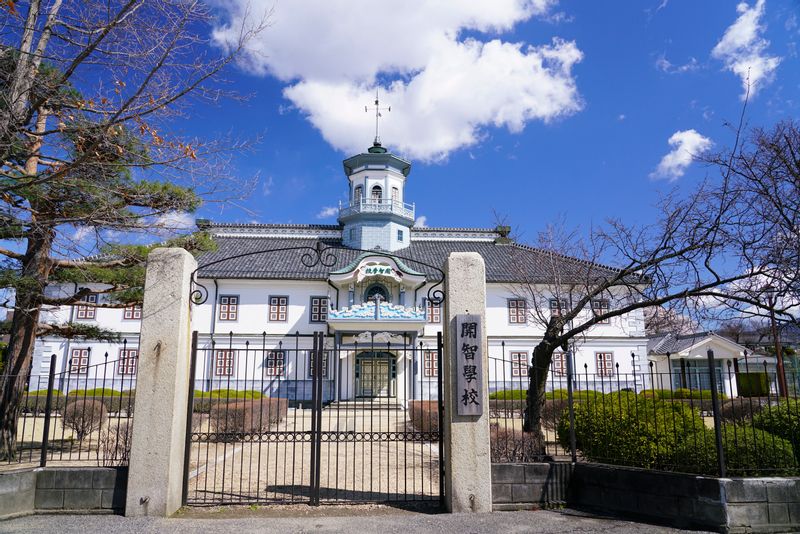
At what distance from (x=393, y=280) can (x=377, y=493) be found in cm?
1875

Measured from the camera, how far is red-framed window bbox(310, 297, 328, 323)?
27.1m

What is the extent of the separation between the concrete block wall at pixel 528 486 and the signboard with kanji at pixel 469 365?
3.52ft

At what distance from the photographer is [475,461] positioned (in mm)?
6785

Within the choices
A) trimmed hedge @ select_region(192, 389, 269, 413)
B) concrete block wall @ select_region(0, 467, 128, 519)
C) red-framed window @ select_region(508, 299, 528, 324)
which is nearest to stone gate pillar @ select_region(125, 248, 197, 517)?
concrete block wall @ select_region(0, 467, 128, 519)

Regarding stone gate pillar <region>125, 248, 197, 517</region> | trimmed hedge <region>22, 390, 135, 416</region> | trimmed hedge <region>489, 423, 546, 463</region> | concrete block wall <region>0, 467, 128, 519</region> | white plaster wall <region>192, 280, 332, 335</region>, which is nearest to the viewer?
stone gate pillar <region>125, 248, 197, 517</region>

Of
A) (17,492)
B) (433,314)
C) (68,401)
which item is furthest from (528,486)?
(433,314)

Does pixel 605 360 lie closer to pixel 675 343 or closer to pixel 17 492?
pixel 675 343

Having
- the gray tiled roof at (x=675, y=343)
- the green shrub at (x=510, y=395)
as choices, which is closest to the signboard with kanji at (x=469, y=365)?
the green shrub at (x=510, y=395)

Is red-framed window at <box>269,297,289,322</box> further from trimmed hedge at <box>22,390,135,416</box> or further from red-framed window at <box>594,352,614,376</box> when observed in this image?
red-framed window at <box>594,352,614,376</box>

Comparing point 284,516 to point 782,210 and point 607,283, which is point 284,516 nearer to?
point 607,283

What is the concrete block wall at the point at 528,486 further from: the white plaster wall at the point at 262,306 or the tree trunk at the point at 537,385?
the white plaster wall at the point at 262,306

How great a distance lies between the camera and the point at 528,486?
7.28 m

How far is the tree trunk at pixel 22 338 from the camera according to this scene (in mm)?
9414

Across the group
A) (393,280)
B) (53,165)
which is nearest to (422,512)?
(53,165)
